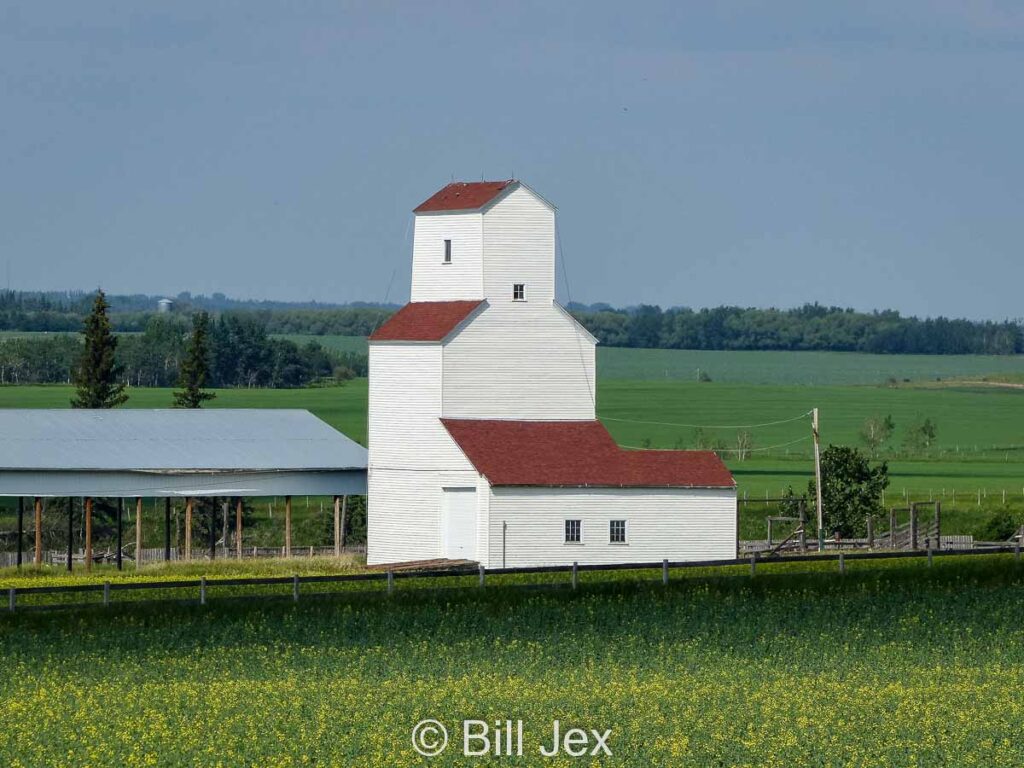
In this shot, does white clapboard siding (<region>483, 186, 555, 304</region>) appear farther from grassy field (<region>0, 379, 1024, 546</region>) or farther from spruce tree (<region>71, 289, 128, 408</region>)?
spruce tree (<region>71, 289, 128, 408</region>)

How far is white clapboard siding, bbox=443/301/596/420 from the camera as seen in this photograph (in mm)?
65562

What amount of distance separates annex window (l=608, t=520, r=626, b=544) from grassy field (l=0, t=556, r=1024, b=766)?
9057 mm

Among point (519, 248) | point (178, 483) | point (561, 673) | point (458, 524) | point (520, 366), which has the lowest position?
point (561, 673)

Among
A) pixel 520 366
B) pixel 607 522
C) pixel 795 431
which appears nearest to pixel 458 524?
pixel 607 522

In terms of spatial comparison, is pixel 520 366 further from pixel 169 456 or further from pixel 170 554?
pixel 170 554

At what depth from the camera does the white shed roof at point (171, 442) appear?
6469 cm

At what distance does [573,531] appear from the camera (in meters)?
63.1

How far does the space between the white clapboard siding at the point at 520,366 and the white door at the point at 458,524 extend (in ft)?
9.51

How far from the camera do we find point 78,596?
1896 inches

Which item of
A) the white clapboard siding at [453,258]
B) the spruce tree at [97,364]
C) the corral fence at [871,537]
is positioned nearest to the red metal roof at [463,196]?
the white clapboard siding at [453,258]

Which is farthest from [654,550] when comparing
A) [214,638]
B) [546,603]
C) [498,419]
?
[214,638]

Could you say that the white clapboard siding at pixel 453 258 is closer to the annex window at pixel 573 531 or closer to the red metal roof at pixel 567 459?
the red metal roof at pixel 567 459

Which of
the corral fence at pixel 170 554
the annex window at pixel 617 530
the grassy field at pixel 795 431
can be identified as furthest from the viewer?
the grassy field at pixel 795 431

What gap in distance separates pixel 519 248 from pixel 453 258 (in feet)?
7.04
